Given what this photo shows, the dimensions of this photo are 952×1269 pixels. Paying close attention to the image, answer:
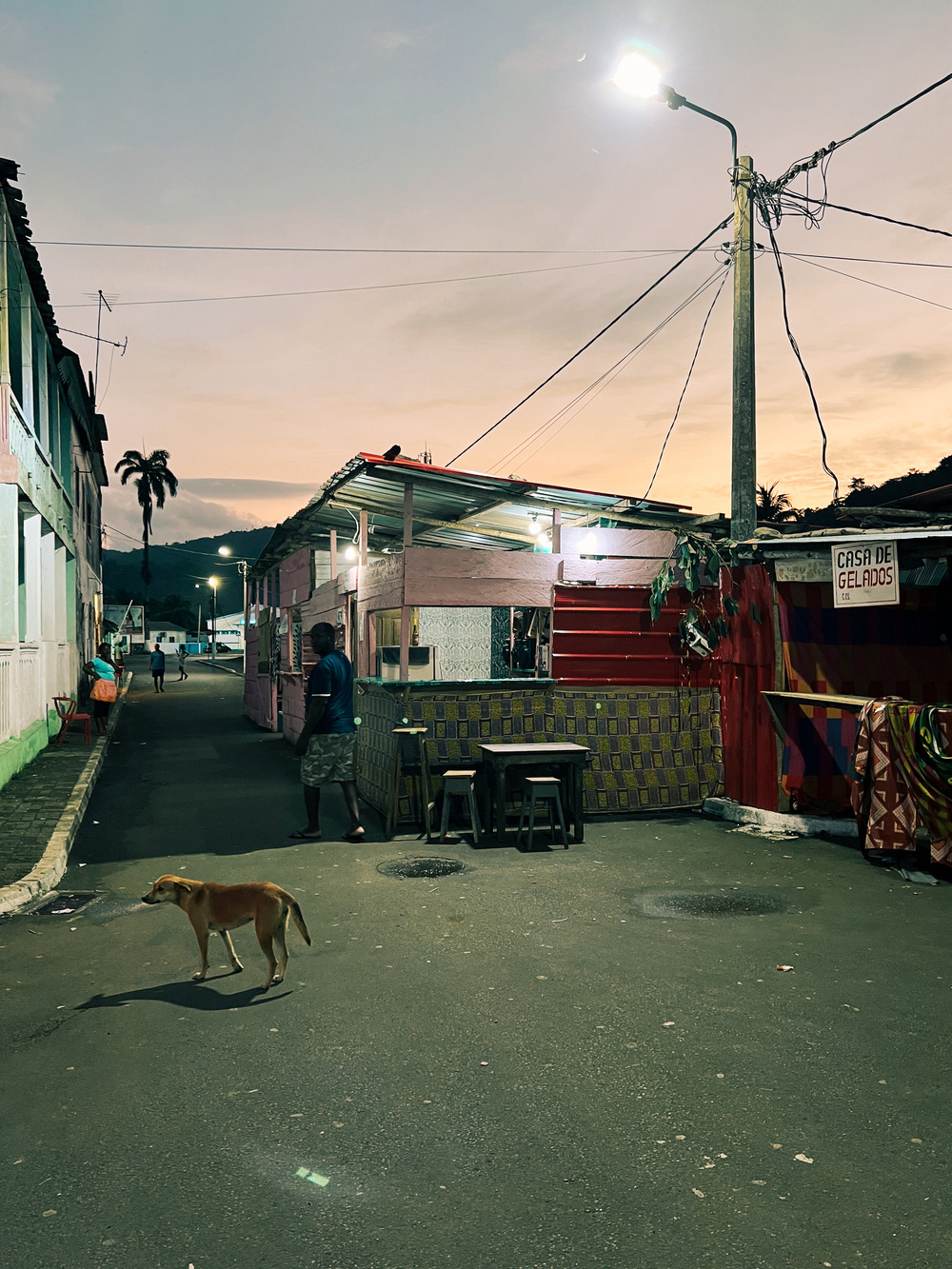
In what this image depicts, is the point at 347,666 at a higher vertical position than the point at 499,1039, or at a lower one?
higher

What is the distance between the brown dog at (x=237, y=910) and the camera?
5086 mm

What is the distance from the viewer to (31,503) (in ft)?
45.8

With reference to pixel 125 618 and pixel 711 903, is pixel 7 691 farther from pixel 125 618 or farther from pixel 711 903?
pixel 125 618

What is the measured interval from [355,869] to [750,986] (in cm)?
384

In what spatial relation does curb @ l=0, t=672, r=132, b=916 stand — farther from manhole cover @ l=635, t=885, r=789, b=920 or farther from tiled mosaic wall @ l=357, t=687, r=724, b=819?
manhole cover @ l=635, t=885, r=789, b=920

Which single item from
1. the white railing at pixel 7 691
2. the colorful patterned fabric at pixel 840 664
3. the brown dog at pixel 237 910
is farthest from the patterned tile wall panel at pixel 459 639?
the brown dog at pixel 237 910

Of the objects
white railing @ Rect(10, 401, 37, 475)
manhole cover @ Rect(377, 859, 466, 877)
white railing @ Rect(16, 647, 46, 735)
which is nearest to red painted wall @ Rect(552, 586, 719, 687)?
manhole cover @ Rect(377, 859, 466, 877)

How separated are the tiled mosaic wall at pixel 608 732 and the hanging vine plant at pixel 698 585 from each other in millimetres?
648

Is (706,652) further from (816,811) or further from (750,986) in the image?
(750,986)

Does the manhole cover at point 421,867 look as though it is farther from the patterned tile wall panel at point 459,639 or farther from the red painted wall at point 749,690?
→ the patterned tile wall panel at point 459,639

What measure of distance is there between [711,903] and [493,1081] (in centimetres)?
327

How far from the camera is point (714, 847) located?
8.84 metres

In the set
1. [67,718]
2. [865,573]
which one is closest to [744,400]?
[865,573]

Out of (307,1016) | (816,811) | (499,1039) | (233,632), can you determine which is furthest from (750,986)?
(233,632)
